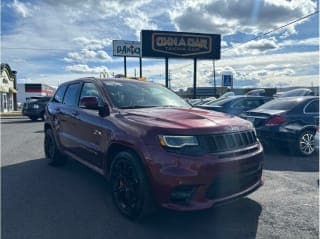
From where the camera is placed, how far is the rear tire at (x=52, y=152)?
621 centimetres

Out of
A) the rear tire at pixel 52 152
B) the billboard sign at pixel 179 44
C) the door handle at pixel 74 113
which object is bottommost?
the rear tire at pixel 52 152

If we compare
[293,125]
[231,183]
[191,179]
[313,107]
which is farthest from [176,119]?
[313,107]

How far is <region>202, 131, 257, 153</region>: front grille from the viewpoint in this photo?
11.0ft

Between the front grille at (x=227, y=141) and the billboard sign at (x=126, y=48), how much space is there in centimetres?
2698

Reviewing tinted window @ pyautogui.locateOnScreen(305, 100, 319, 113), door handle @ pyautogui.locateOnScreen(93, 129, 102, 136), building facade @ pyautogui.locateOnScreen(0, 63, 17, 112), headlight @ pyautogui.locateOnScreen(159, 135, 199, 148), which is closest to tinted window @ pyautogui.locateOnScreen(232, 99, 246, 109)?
tinted window @ pyautogui.locateOnScreen(305, 100, 319, 113)

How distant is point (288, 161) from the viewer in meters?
6.70

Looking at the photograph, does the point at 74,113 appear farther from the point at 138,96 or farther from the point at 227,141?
the point at 227,141

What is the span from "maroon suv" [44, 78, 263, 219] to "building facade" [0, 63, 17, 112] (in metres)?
34.3

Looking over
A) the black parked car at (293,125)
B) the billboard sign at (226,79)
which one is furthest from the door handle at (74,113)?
the billboard sign at (226,79)

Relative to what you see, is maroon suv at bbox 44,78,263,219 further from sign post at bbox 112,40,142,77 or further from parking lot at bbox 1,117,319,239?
sign post at bbox 112,40,142,77

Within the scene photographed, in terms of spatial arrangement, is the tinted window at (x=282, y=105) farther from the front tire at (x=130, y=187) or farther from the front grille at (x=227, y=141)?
the front tire at (x=130, y=187)

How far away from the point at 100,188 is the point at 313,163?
4587 millimetres

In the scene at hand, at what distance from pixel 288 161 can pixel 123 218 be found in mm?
4454

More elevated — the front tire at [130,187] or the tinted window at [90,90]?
the tinted window at [90,90]
